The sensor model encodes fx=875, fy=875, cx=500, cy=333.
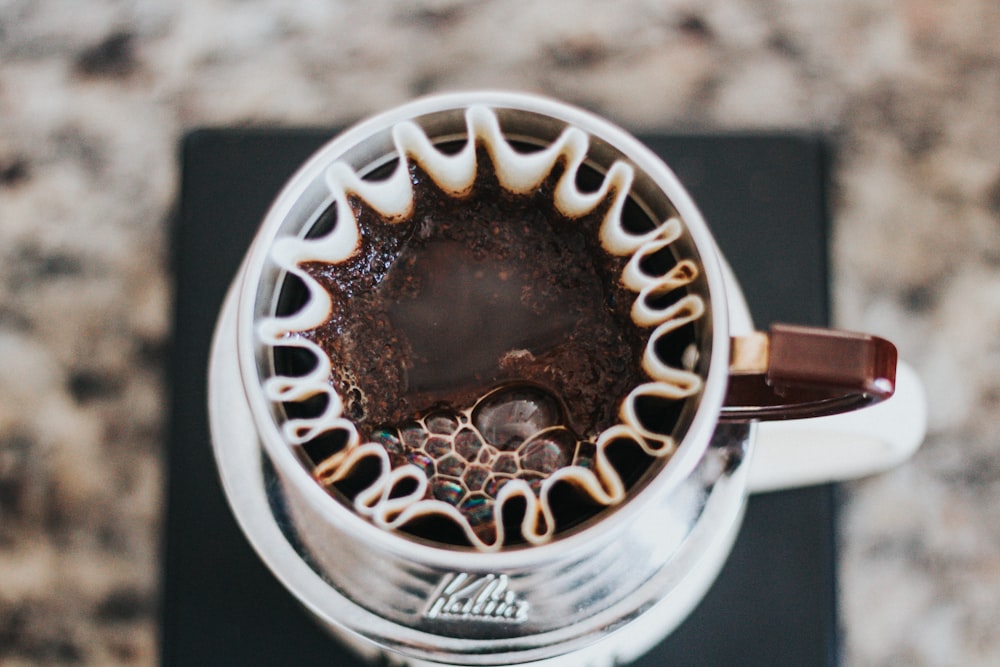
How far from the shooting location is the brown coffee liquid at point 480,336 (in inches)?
15.4

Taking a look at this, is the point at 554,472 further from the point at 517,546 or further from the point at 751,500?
the point at 751,500

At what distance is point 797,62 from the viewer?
2.04 feet

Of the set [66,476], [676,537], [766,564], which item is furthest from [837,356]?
[66,476]

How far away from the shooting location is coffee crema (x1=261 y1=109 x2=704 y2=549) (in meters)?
0.34

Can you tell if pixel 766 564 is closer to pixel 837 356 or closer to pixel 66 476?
pixel 837 356

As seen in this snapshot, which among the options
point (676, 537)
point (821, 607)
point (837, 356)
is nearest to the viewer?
point (837, 356)

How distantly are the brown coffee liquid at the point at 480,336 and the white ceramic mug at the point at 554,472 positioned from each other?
Answer: 0.01 meters

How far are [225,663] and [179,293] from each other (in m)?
0.22

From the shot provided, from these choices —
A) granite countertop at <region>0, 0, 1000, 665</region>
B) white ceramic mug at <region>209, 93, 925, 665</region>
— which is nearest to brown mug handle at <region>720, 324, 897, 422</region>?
white ceramic mug at <region>209, 93, 925, 665</region>

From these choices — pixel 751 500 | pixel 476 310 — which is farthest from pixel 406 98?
pixel 751 500

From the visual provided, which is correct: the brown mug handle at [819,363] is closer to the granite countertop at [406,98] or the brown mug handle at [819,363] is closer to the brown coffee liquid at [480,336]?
the brown coffee liquid at [480,336]

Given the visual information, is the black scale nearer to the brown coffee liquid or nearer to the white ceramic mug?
the white ceramic mug

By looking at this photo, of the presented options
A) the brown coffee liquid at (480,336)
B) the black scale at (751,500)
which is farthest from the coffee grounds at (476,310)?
Result: the black scale at (751,500)

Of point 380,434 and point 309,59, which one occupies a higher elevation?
point 309,59
